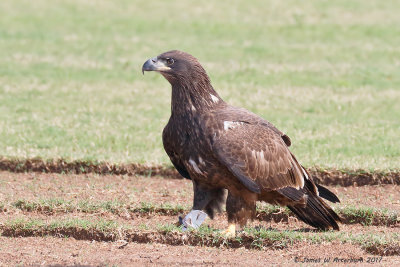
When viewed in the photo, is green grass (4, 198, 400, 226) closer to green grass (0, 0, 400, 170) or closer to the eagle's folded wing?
the eagle's folded wing

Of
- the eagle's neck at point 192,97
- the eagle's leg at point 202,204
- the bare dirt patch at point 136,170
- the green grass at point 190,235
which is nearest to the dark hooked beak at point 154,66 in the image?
the eagle's neck at point 192,97

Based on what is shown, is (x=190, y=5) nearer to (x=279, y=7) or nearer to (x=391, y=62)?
(x=279, y=7)

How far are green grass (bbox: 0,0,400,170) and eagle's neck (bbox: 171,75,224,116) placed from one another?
7.83 feet

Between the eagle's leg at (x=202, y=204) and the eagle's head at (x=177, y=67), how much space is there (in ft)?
3.20

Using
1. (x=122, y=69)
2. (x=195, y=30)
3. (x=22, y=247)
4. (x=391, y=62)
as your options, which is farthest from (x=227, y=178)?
(x=195, y=30)

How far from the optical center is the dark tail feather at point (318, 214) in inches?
292

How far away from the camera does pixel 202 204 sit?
7.18 metres

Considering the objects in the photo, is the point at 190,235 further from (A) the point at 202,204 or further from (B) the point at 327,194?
(B) the point at 327,194

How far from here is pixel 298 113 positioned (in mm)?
12383

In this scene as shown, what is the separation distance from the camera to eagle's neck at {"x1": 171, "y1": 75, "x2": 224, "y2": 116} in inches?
278

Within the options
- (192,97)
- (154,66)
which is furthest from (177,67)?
(192,97)

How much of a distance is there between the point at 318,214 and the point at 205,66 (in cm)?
872

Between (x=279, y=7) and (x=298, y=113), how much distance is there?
1003 centimetres

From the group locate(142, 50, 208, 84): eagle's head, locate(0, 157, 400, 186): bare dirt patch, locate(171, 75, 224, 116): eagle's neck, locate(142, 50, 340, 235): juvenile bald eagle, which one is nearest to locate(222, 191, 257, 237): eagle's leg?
locate(142, 50, 340, 235): juvenile bald eagle
